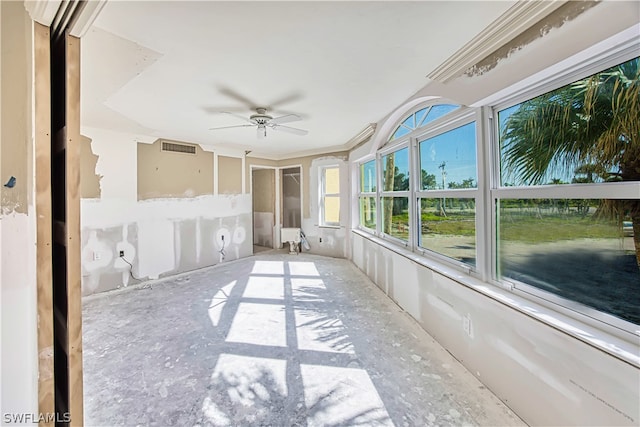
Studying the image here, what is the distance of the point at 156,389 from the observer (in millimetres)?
1808

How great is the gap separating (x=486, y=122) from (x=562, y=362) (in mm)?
1553

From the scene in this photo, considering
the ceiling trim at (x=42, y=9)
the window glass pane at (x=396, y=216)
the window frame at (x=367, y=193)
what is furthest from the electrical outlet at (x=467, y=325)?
the ceiling trim at (x=42, y=9)

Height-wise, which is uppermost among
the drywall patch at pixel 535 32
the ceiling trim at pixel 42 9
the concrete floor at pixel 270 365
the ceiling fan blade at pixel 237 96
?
the ceiling fan blade at pixel 237 96

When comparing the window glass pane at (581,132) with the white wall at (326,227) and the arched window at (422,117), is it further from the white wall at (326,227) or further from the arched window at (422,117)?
the white wall at (326,227)

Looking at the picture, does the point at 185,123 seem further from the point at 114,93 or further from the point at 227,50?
the point at 227,50

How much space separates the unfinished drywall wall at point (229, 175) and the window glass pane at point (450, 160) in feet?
12.9

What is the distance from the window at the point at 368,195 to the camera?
4465 millimetres

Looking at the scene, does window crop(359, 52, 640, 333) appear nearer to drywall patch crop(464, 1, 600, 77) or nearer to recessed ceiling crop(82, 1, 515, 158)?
drywall patch crop(464, 1, 600, 77)

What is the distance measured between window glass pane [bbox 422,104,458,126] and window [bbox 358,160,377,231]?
1668mm

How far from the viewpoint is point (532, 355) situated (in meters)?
1.44

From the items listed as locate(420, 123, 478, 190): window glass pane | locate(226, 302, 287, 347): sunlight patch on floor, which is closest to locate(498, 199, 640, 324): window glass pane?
locate(420, 123, 478, 190): window glass pane

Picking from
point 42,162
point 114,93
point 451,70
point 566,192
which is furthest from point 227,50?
point 566,192

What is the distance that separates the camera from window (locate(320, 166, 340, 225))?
228 inches

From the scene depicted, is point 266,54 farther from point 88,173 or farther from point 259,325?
point 88,173
